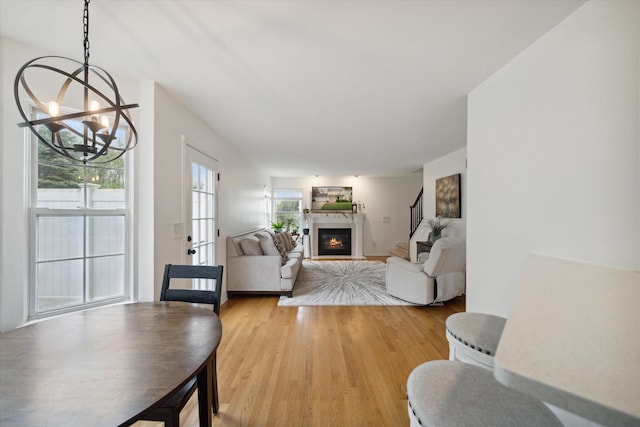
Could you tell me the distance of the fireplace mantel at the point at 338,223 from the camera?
294 inches

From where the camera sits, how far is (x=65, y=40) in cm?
163

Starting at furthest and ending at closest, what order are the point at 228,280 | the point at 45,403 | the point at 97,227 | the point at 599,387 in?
the point at 228,280 → the point at 97,227 → the point at 45,403 → the point at 599,387

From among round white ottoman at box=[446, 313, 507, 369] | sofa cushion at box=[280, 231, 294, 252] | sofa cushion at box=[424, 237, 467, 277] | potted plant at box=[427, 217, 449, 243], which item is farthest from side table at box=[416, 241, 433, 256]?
round white ottoman at box=[446, 313, 507, 369]

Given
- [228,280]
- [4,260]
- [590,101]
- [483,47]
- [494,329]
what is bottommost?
[228,280]

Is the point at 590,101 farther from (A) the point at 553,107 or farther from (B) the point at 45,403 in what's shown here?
(B) the point at 45,403

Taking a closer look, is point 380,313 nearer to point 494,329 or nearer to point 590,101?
point 494,329

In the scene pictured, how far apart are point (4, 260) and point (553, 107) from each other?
3405mm

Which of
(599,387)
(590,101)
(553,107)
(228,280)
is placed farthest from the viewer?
(228,280)

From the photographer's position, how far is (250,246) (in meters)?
4.04

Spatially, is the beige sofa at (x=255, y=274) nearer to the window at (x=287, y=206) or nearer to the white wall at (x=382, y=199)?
the window at (x=287, y=206)

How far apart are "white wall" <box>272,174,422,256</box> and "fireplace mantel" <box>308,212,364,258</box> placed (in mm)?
338

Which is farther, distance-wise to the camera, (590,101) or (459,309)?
(459,309)

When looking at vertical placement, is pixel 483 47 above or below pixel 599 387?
above

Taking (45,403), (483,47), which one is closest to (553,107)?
(483,47)
